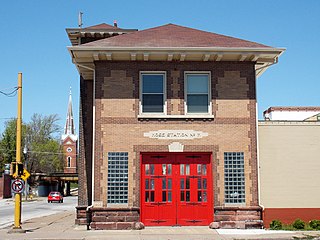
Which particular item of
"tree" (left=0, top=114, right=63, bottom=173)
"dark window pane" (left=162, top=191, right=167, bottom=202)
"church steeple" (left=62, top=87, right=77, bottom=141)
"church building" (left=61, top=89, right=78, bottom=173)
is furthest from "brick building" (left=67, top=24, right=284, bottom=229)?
"church steeple" (left=62, top=87, right=77, bottom=141)

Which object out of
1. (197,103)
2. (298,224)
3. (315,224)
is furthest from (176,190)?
(315,224)

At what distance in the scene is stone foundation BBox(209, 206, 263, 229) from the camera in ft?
62.8

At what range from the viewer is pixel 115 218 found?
62.4 ft

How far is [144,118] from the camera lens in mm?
19578

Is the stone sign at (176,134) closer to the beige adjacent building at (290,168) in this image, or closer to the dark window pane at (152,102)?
the dark window pane at (152,102)

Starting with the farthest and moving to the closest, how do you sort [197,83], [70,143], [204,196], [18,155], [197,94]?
[70,143], [18,155], [197,83], [197,94], [204,196]

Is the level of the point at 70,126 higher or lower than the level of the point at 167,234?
higher

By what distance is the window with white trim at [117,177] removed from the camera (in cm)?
1920

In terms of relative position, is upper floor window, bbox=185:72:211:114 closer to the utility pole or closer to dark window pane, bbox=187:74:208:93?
dark window pane, bbox=187:74:208:93

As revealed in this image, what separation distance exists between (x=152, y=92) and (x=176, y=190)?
3.84m

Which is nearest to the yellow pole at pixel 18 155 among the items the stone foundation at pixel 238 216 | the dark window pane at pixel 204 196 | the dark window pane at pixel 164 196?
the dark window pane at pixel 164 196

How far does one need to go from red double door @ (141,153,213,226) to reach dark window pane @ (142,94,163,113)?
1.75 meters

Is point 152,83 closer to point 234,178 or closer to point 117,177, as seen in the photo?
point 117,177

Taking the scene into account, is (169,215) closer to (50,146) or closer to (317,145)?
(317,145)
